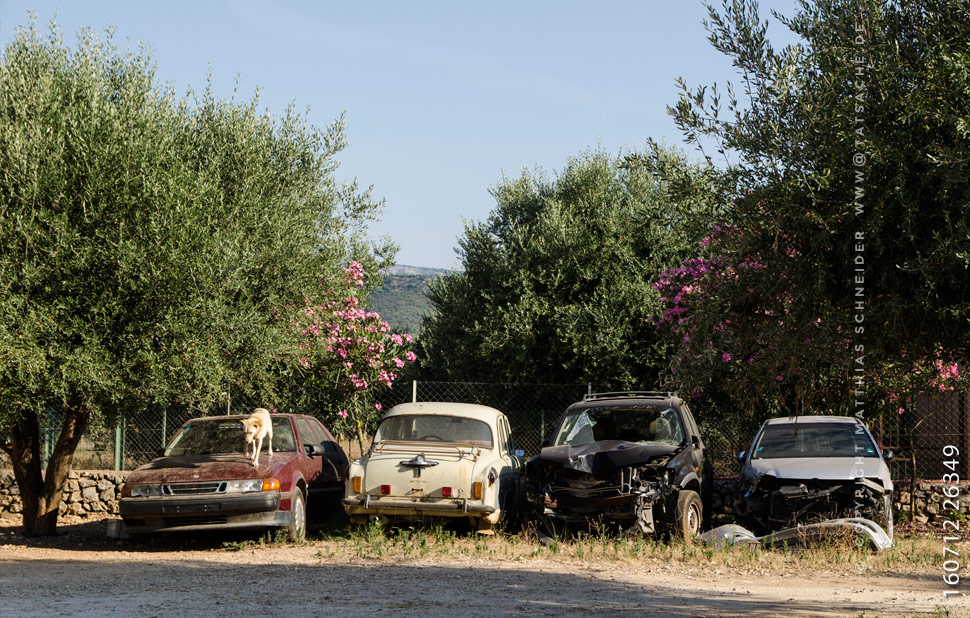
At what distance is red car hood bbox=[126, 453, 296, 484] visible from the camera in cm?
1073

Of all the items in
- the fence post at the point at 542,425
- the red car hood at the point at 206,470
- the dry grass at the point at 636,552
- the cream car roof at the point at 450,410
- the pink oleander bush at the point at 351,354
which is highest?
the pink oleander bush at the point at 351,354

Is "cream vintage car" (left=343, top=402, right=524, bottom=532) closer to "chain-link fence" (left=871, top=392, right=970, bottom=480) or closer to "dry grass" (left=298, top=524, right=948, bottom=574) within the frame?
"dry grass" (left=298, top=524, right=948, bottom=574)

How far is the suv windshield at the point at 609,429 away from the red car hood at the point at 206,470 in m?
3.72

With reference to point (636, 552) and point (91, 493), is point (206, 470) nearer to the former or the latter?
point (91, 493)

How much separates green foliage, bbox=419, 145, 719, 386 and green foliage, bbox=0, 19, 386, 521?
26.2 feet

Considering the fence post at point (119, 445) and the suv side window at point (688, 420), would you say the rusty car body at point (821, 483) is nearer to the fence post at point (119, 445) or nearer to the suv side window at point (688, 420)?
the suv side window at point (688, 420)

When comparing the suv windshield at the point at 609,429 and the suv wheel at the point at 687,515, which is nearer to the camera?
the suv wheel at the point at 687,515

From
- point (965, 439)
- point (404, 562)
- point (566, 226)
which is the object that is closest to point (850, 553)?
point (404, 562)

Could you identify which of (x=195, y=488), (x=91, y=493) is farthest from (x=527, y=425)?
(x=91, y=493)

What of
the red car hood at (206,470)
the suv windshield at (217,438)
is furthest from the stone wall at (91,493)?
the red car hood at (206,470)

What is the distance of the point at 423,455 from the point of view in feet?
36.1

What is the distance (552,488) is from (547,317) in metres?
9.19

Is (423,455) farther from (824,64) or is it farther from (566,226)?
(566,226)

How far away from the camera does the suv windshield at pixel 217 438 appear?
12.0 meters
